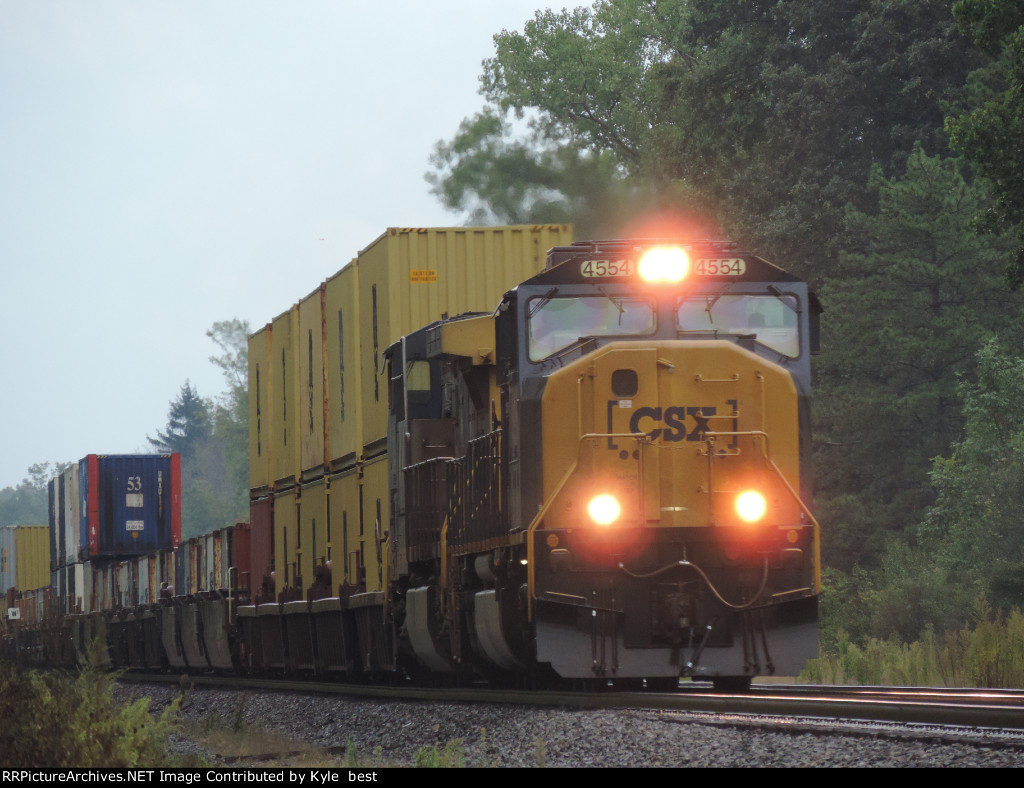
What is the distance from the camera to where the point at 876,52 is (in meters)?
39.9

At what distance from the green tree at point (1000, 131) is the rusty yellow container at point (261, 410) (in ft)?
35.7

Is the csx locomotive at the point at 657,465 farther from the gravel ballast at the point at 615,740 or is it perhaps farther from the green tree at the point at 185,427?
the green tree at the point at 185,427

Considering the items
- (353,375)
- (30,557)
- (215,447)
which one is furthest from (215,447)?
(353,375)

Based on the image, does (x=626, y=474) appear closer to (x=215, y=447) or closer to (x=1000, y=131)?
(x=1000, y=131)

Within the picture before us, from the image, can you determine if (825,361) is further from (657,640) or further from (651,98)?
(657,640)

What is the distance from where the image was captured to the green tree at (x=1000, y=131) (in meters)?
21.9

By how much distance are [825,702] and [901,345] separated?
26.2m

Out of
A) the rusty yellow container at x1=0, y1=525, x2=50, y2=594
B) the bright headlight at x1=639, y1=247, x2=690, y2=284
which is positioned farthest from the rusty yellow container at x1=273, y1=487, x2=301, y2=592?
the rusty yellow container at x1=0, y1=525, x2=50, y2=594

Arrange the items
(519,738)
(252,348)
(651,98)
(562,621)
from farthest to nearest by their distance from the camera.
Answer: (651,98) < (252,348) < (562,621) < (519,738)

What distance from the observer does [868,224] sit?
36.5 m

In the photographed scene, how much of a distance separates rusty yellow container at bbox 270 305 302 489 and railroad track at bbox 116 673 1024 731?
6540mm

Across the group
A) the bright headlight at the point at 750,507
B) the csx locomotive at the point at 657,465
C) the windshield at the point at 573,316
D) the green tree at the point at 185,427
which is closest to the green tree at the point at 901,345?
the csx locomotive at the point at 657,465
